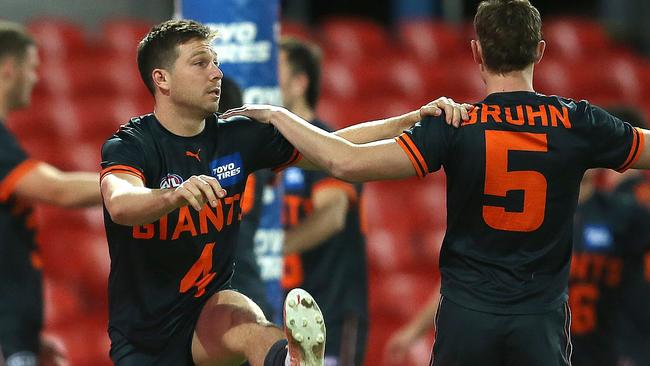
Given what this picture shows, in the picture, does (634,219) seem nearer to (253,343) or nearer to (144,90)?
(253,343)

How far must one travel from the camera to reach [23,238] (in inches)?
232

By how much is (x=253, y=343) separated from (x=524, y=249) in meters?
1.04

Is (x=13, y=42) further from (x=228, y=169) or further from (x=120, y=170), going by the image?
(x=120, y=170)

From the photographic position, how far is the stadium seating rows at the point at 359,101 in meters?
9.46

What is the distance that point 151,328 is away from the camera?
4.69 metres

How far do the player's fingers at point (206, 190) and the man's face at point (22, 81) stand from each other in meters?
2.61

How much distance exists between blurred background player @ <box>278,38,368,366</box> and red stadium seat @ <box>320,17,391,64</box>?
5.44 metres

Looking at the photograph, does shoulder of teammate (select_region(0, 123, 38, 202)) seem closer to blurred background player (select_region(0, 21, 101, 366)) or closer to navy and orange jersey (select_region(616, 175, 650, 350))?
blurred background player (select_region(0, 21, 101, 366))

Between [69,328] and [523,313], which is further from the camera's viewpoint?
[69,328]

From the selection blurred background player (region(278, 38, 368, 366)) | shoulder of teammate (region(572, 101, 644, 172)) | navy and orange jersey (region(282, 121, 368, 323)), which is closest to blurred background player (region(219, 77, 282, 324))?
blurred background player (region(278, 38, 368, 366))

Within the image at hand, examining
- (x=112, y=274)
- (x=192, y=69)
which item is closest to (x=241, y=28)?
(x=192, y=69)

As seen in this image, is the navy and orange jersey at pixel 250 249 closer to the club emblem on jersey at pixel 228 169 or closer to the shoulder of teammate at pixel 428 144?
the club emblem on jersey at pixel 228 169

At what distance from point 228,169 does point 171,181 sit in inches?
10.3

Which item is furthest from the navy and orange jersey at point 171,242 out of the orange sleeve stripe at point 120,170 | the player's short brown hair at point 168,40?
the player's short brown hair at point 168,40
